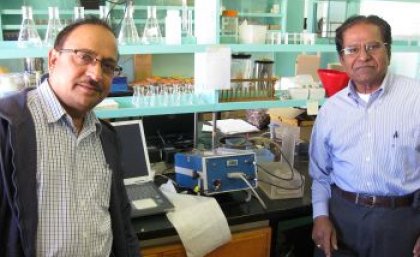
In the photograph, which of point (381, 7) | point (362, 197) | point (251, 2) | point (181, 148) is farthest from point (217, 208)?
point (251, 2)

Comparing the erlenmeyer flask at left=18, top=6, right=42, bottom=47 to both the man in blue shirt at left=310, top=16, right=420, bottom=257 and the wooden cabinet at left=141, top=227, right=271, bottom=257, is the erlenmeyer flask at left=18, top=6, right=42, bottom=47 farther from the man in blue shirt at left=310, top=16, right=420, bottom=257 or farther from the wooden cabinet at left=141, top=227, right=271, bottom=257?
the man in blue shirt at left=310, top=16, right=420, bottom=257

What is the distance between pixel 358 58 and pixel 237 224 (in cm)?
91

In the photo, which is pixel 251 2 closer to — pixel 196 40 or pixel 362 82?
pixel 196 40

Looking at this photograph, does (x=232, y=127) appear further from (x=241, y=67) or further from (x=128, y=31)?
(x=128, y=31)

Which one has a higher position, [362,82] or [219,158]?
[362,82]

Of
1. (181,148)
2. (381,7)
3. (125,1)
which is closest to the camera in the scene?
(125,1)

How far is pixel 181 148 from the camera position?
254cm

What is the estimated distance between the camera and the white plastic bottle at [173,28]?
2016 mm

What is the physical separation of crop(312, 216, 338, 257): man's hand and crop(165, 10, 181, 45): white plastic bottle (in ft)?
3.60

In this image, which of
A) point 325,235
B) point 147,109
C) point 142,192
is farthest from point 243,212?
point 147,109

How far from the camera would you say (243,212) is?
187 cm

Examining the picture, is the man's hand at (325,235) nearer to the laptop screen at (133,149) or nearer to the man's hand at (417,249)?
the man's hand at (417,249)

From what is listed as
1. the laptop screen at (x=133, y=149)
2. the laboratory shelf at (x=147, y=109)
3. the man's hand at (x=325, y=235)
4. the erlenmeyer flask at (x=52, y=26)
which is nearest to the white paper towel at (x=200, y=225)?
the laptop screen at (x=133, y=149)

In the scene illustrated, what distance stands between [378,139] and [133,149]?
1140 millimetres
